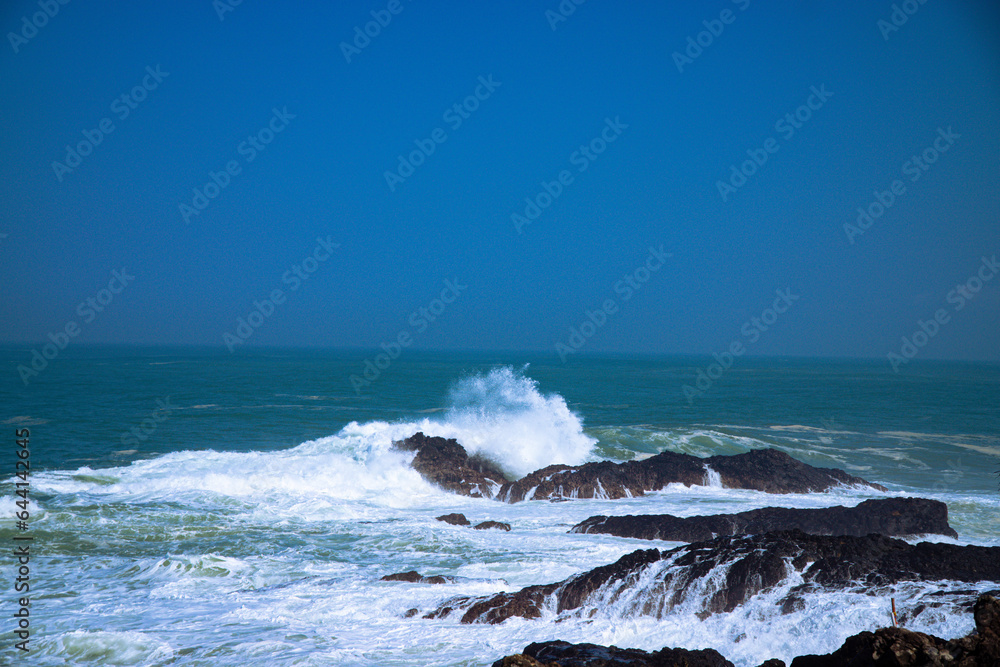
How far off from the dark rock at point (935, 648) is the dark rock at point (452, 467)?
14.8 meters

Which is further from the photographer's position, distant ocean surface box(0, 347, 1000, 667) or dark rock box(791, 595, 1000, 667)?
distant ocean surface box(0, 347, 1000, 667)

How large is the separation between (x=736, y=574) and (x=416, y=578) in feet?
16.5

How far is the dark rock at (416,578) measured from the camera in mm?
10180

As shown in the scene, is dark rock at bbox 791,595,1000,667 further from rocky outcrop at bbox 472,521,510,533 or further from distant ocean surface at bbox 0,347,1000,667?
rocky outcrop at bbox 472,521,510,533

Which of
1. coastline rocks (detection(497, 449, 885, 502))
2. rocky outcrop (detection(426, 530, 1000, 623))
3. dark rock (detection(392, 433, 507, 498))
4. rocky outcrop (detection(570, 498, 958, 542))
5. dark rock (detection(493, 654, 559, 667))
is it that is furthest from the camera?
dark rock (detection(392, 433, 507, 498))

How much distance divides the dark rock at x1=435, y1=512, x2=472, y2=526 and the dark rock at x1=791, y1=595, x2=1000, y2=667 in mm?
10897

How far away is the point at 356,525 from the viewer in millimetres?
15086

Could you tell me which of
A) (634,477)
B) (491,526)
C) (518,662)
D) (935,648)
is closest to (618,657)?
(518,662)

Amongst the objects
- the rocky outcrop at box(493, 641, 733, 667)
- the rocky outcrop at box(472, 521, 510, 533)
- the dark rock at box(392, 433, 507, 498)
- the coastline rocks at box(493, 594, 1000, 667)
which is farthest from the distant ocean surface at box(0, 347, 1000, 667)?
the coastline rocks at box(493, 594, 1000, 667)

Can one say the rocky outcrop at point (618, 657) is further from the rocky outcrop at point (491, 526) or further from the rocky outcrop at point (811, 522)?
the rocky outcrop at point (491, 526)

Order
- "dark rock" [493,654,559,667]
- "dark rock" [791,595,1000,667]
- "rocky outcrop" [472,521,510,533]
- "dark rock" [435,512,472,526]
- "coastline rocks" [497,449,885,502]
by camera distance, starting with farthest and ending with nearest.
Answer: "coastline rocks" [497,449,885,502] < "dark rock" [435,512,472,526] < "rocky outcrop" [472,521,510,533] < "dark rock" [493,654,559,667] < "dark rock" [791,595,1000,667]

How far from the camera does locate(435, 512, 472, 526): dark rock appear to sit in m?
15.0

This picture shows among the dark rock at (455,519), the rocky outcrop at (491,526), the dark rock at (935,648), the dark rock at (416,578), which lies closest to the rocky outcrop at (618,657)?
the dark rock at (935,648)

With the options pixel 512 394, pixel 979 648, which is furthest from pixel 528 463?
pixel 979 648
